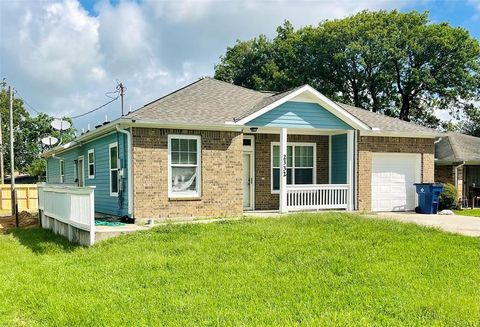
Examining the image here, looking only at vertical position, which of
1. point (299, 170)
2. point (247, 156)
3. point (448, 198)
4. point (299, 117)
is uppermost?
point (299, 117)

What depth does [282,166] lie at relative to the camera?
14.2 metres

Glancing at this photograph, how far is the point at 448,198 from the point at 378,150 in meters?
5.39

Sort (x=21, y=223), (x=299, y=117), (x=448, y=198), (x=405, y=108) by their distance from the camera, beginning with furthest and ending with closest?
(x=405, y=108)
(x=448, y=198)
(x=21, y=223)
(x=299, y=117)

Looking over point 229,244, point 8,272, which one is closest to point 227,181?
point 229,244

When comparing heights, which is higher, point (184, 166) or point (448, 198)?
point (184, 166)

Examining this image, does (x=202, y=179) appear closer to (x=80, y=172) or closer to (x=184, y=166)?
(x=184, y=166)

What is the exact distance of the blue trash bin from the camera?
15953 millimetres

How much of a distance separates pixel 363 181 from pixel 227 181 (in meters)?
5.15

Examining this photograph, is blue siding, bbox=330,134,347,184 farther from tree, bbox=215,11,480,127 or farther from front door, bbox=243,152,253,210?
tree, bbox=215,11,480,127

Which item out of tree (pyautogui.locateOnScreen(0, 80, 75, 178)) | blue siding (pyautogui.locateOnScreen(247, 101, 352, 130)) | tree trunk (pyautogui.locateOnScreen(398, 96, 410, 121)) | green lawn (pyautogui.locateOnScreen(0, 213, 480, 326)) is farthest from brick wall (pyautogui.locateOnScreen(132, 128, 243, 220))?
tree (pyautogui.locateOnScreen(0, 80, 75, 178))

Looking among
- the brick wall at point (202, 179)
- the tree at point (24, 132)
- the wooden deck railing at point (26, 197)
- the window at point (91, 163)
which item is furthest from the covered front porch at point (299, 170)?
the tree at point (24, 132)

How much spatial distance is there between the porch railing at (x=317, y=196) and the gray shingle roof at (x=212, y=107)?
8.96 ft

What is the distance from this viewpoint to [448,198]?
750 inches

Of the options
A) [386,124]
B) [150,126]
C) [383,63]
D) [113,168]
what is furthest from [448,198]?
[383,63]
